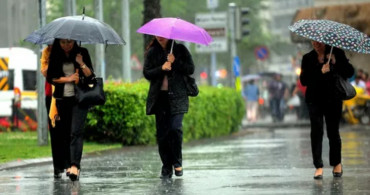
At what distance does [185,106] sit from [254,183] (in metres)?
1.54

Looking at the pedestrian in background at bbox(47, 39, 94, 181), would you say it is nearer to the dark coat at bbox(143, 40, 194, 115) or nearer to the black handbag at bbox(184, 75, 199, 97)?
the dark coat at bbox(143, 40, 194, 115)

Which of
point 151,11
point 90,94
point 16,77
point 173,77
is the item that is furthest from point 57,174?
point 16,77

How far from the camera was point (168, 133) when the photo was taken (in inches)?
535

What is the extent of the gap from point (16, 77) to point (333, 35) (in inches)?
891

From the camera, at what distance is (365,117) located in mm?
36469

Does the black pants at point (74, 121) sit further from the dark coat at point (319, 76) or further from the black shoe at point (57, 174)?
the dark coat at point (319, 76)

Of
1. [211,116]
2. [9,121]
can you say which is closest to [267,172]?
[211,116]

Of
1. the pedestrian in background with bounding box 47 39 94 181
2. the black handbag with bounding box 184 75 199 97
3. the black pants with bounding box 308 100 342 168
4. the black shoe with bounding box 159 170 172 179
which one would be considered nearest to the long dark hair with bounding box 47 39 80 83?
the pedestrian in background with bounding box 47 39 94 181

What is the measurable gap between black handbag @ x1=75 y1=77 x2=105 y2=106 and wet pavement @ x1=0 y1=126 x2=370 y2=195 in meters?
0.87

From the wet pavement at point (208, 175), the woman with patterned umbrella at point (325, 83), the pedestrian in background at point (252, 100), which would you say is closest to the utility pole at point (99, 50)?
the wet pavement at point (208, 175)

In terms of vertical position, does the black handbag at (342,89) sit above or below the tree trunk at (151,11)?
above

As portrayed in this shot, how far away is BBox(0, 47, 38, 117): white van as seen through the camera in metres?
33.5

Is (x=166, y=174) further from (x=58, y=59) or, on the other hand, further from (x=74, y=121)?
(x=58, y=59)

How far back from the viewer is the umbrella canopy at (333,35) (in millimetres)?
12742
